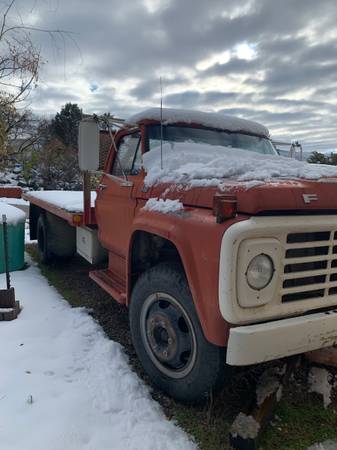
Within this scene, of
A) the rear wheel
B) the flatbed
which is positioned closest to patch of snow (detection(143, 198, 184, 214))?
the flatbed

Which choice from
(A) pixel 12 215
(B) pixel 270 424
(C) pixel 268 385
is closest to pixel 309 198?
(C) pixel 268 385

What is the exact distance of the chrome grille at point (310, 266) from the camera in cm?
220

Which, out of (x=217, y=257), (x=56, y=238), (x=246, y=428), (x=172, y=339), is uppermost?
(x=217, y=257)

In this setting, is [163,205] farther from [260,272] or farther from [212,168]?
[260,272]

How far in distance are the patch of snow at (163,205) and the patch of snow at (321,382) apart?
1712 millimetres

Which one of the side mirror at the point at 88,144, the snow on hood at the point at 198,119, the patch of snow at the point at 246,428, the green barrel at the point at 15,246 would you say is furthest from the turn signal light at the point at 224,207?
the green barrel at the point at 15,246

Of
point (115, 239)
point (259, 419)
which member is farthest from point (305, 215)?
point (115, 239)

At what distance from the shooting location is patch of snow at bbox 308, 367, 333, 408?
9.19ft

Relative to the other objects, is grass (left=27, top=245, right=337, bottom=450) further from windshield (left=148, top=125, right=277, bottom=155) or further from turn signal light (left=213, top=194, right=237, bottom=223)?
windshield (left=148, top=125, right=277, bottom=155)

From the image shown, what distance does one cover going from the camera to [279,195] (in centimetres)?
213

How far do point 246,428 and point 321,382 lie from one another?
1.04 m

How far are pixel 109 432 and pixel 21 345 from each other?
1387 millimetres

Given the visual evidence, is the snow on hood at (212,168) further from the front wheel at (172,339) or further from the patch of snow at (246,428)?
the patch of snow at (246,428)

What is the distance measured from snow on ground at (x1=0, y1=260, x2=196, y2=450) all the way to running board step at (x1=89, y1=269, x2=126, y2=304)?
1.34 feet
